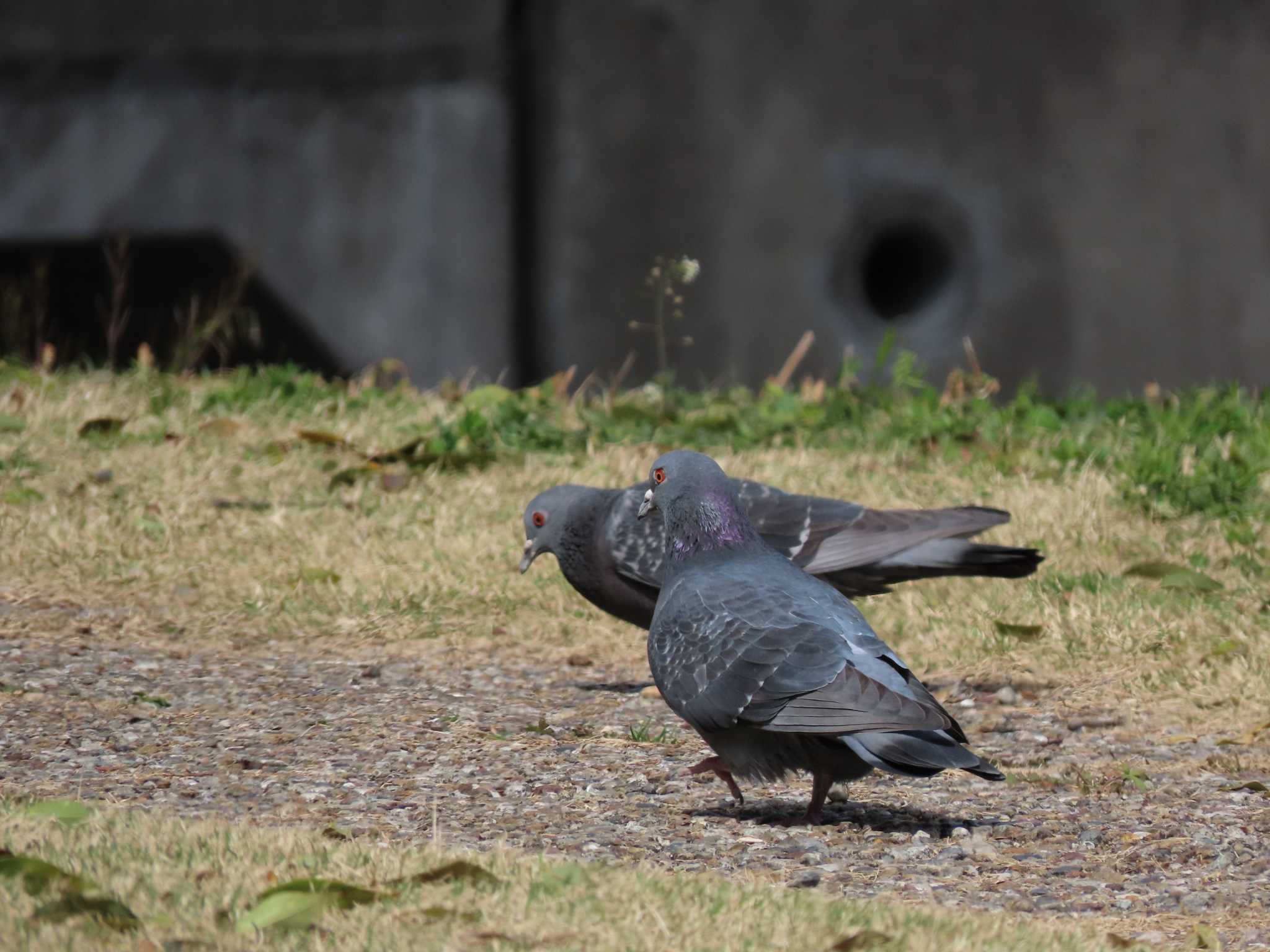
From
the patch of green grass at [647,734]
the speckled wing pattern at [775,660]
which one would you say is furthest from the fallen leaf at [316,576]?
the speckled wing pattern at [775,660]

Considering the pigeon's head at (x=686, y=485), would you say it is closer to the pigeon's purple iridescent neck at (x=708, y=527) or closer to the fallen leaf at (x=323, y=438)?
the pigeon's purple iridescent neck at (x=708, y=527)

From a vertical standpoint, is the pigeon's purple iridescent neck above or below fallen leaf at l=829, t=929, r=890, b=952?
above

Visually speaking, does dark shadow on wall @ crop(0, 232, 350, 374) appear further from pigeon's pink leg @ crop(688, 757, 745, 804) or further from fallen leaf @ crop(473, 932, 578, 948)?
fallen leaf @ crop(473, 932, 578, 948)

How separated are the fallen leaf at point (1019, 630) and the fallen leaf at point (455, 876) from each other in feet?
9.62

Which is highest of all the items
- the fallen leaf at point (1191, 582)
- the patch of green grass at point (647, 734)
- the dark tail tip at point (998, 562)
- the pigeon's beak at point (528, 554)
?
the dark tail tip at point (998, 562)

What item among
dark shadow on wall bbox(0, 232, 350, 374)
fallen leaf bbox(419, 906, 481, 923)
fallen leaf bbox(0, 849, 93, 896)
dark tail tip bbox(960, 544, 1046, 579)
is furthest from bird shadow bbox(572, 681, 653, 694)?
dark shadow on wall bbox(0, 232, 350, 374)

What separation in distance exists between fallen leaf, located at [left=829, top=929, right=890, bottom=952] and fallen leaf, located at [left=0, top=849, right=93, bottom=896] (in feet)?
3.98

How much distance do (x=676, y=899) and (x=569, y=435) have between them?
468cm

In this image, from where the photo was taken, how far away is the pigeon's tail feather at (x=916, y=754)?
3350mm

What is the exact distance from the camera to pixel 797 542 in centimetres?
525

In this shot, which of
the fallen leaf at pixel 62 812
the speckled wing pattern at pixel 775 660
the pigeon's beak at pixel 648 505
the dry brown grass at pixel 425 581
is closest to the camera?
the dry brown grass at pixel 425 581

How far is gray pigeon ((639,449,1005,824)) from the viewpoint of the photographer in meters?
3.42

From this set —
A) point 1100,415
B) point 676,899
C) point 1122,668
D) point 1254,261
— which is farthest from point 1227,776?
point 1254,261

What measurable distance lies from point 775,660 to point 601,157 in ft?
17.6
